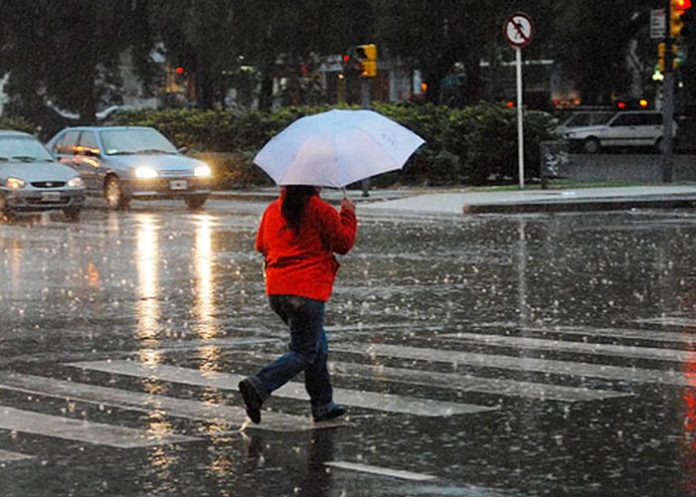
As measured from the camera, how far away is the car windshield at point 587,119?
193 feet

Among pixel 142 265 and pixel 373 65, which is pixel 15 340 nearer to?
pixel 142 265

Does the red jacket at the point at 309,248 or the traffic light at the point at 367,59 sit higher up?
the traffic light at the point at 367,59

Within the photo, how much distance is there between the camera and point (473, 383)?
35.2ft

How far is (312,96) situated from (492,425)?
65.2 m

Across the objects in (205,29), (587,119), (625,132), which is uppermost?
(205,29)

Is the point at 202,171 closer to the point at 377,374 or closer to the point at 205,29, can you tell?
the point at 377,374

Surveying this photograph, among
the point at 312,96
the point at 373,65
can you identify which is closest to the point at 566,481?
the point at 373,65

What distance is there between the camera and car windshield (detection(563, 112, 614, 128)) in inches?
2317

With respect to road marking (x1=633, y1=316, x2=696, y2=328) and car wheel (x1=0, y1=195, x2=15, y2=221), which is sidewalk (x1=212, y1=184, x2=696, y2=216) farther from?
road marking (x1=633, y1=316, x2=696, y2=328)

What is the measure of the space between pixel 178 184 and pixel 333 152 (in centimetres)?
2292

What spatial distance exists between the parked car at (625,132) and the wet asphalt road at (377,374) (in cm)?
3705

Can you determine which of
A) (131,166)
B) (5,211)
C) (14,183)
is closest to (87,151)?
(131,166)

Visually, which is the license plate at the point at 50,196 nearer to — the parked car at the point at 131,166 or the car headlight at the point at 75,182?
the car headlight at the point at 75,182

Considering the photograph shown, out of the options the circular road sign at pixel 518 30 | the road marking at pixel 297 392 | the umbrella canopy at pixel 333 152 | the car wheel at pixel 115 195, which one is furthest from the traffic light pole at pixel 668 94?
the umbrella canopy at pixel 333 152
